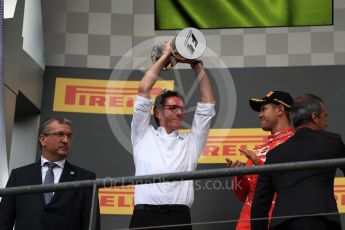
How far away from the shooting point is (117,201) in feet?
16.6

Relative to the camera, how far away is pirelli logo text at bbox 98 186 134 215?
16.5 ft

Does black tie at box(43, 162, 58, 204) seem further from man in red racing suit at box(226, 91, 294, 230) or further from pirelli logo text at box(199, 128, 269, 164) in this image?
pirelli logo text at box(199, 128, 269, 164)

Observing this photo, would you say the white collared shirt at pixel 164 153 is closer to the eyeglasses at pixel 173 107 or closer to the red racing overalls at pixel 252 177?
the eyeglasses at pixel 173 107

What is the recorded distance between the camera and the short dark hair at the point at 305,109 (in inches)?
135

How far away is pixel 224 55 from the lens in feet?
17.4

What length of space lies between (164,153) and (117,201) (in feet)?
3.76

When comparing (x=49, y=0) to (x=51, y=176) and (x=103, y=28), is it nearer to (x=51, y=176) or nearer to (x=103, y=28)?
(x=103, y=28)

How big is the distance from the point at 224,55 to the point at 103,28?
799 millimetres

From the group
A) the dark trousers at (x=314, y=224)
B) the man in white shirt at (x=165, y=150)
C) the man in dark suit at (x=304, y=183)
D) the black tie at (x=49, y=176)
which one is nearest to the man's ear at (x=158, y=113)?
the man in white shirt at (x=165, y=150)

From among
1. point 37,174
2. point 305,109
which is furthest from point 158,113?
point 305,109

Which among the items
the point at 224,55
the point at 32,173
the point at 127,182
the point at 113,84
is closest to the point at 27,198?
the point at 32,173

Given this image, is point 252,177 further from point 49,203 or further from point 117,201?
point 117,201

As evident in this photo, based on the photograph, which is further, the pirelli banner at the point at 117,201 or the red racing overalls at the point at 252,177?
the pirelli banner at the point at 117,201

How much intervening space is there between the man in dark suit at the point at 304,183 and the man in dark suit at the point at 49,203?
80 centimetres
